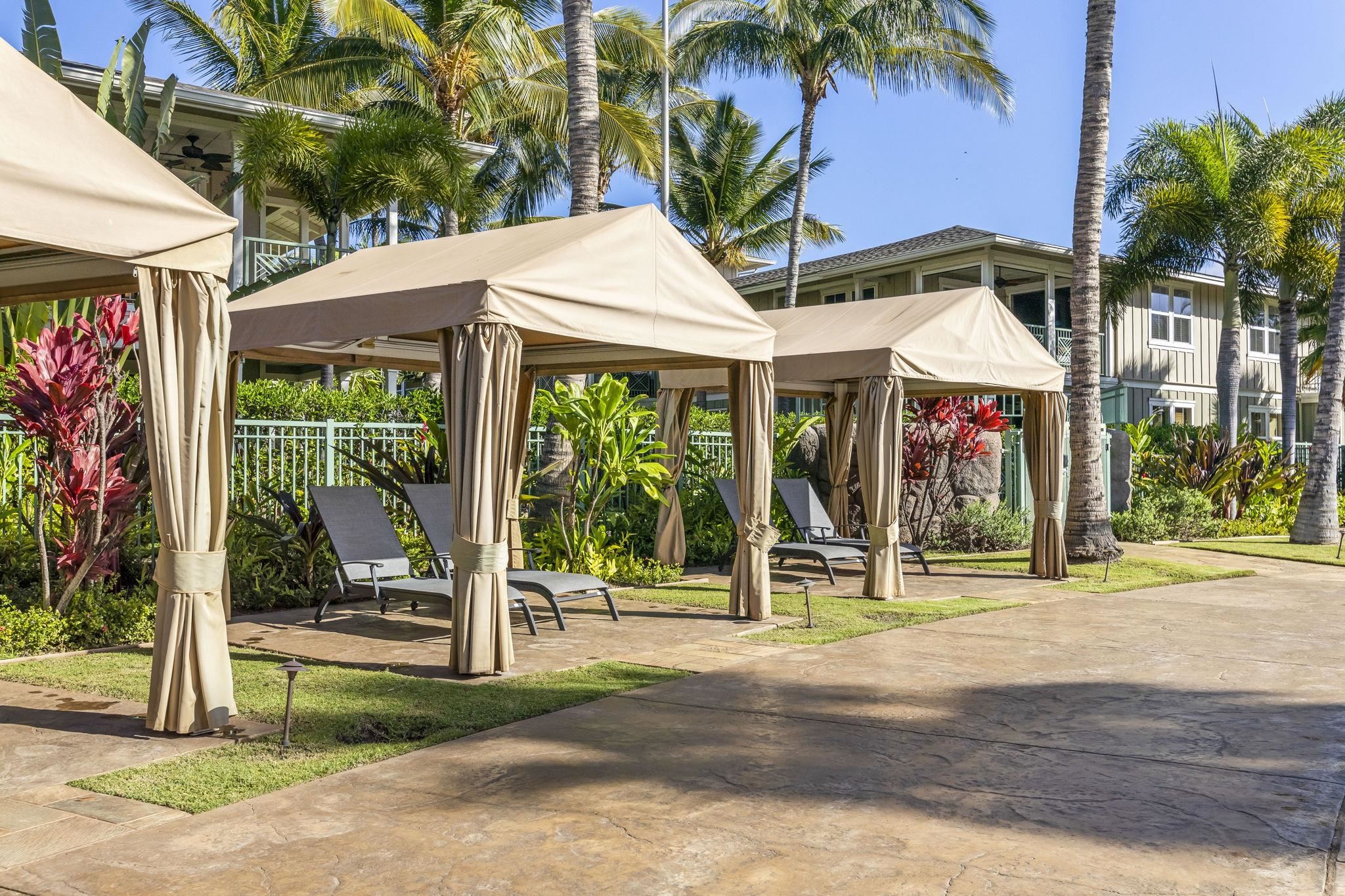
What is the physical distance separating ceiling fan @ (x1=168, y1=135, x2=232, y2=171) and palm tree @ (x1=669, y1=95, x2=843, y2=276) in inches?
642

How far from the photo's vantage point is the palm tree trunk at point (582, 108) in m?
12.9

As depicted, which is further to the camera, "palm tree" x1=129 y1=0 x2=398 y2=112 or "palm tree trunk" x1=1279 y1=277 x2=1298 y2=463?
"palm tree trunk" x1=1279 y1=277 x2=1298 y2=463

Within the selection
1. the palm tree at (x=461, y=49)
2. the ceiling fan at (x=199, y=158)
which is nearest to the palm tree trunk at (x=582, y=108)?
the palm tree at (x=461, y=49)

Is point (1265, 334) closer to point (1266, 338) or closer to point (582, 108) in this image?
point (1266, 338)

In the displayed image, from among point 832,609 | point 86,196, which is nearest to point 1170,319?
point 832,609

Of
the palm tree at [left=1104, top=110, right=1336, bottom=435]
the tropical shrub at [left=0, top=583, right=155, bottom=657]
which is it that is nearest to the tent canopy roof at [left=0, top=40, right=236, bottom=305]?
the tropical shrub at [left=0, top=583, right=155, bottom=657]

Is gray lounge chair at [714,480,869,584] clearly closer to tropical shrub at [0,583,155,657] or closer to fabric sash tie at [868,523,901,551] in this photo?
fabric sash tie at [868,523,901,551]

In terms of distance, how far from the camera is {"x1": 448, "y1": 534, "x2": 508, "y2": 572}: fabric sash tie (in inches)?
278

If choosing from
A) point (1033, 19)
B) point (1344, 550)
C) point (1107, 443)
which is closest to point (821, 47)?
point (1033, 19)

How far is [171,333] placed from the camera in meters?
5.68

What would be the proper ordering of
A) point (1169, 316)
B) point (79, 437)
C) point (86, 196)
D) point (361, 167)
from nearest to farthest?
point (86, 196) → point (79, 437) → point (361, 167) → point (1169, 316)

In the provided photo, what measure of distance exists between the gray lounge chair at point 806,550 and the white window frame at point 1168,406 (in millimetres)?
23282

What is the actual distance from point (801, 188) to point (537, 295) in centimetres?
2160

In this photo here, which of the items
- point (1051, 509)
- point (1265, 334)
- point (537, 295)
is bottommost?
point (1051, 509)
